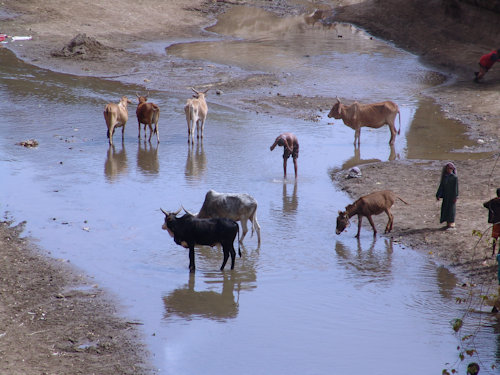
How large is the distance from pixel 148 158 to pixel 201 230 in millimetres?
6886

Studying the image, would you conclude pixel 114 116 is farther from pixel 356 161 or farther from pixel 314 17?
pixel 314 17

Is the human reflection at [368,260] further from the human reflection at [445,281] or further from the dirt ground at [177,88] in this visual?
the human reflection at [445,281]

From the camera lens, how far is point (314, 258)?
1143 cm

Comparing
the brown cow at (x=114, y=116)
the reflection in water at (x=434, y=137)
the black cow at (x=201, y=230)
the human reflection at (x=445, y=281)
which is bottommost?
the human reflection at (x=445, y=281)

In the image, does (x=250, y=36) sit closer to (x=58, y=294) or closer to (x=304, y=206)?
(x=304, y=206)

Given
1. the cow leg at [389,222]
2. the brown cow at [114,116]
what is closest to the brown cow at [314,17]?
the brown cow at [114,116]

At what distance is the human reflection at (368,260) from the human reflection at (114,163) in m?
6.03

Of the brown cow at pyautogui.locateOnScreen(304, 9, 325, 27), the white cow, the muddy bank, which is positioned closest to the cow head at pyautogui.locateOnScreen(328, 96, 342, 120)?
the white cow

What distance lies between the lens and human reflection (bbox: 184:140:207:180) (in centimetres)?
1570

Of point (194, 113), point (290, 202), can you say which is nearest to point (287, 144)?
point (290, 202)

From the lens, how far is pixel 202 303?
9.85 meters

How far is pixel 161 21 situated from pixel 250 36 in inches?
186

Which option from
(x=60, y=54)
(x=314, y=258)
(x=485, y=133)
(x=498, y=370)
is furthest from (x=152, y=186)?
(x=60, y=54)

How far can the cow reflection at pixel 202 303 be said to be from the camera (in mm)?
9508
